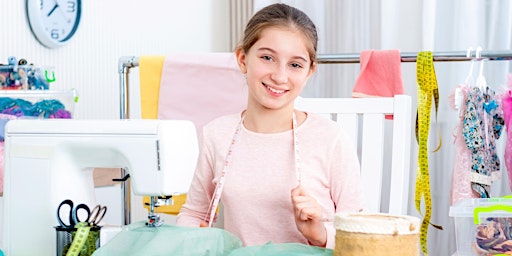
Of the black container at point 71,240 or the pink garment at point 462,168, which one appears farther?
the pink garment at point 462,168

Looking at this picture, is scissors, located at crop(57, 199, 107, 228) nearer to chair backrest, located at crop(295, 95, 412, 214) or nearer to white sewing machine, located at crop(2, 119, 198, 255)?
white sewing machine, located at crop(2, 119, 198, 255)

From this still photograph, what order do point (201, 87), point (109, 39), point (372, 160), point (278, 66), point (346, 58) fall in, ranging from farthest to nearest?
point (109, 39), point (201, 87), point (346, 58), point (372, 160), point (278, 66)

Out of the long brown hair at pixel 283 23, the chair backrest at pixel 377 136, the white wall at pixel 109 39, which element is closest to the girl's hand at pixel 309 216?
the long brown hair at pixel 283 23

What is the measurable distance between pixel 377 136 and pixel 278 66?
536 mm

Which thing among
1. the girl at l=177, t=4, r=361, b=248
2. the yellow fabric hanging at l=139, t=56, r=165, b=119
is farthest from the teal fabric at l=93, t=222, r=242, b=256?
the yellow fabric hanging at l=139, t=56, r=165, b=119

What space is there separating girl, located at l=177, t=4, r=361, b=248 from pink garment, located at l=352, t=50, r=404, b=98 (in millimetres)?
639

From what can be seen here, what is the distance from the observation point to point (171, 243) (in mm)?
1182

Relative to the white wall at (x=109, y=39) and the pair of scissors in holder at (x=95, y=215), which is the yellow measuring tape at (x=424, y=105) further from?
the white wall at (x=109, y=39)

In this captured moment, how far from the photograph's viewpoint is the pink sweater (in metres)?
1.62

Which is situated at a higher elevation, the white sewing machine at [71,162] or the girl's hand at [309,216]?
the white sewing machine at [71,162]

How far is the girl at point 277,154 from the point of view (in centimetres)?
160

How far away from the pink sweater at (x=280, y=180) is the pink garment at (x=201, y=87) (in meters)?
0.73

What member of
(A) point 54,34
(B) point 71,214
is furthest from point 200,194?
(A) point 54,34

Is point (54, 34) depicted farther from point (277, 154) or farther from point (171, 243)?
point (171, 243)
